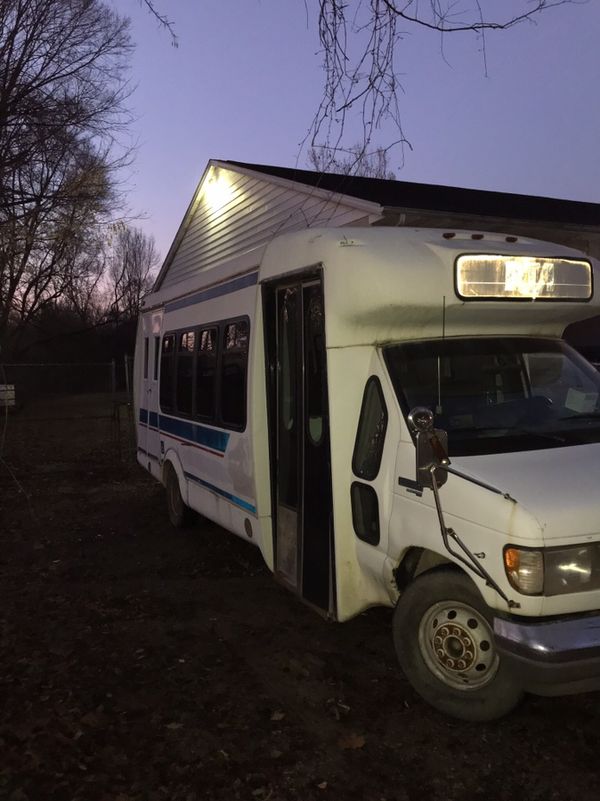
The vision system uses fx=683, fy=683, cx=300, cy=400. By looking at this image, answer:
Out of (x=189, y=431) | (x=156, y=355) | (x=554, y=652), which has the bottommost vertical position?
(x=554, y=652)

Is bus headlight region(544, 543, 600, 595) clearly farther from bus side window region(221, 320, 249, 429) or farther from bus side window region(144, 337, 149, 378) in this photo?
bus side window region(144, 337, 149, 378)

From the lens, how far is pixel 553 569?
3150 mm

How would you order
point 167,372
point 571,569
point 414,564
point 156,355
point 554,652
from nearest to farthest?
point 554,652 < point 571,569 < point 414,564 < point 167,372 < point 156,355

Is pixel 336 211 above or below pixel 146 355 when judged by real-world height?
above

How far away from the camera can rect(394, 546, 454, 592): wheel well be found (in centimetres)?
387

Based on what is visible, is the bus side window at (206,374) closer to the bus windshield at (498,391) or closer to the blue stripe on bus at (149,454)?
the blue stripe on bus at (149,454)

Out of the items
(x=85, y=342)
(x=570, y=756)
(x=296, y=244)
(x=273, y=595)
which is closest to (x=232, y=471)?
(x=273, y=595)


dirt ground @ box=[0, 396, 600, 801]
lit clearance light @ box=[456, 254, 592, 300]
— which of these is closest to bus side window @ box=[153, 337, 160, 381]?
dirt ground @ box=[0, 396, 600, 801]

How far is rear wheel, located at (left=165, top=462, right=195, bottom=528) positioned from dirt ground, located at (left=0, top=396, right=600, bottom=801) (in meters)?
1.18

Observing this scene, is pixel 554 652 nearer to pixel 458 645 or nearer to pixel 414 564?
pixel 458 645

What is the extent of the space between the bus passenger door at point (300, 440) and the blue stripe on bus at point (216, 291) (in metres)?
0.32

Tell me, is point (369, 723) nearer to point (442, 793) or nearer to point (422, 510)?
point (442, 793)

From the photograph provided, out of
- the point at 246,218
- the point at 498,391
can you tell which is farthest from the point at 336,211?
the point at 498,391

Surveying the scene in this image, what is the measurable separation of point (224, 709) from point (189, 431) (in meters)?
3.70
